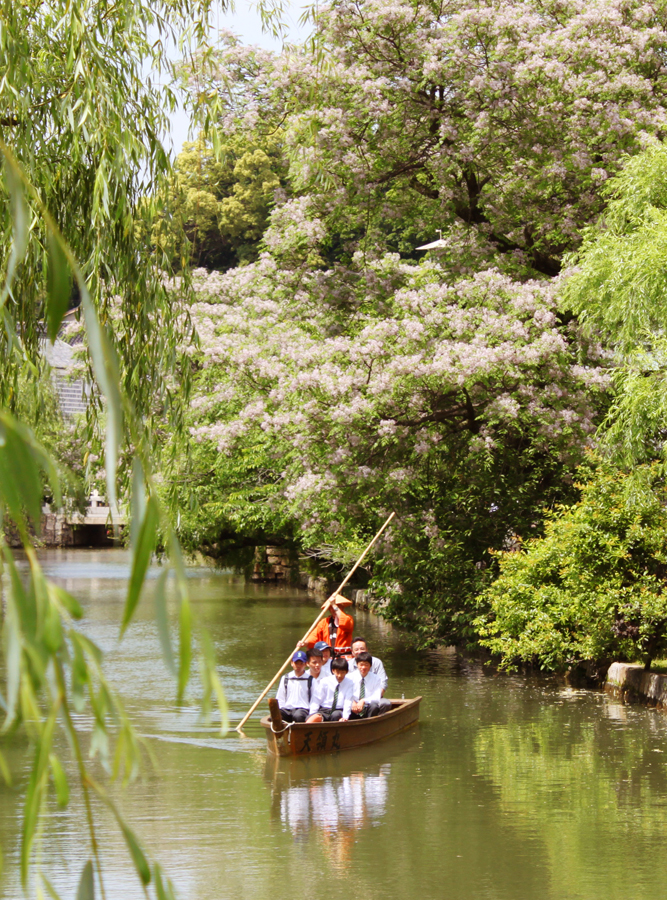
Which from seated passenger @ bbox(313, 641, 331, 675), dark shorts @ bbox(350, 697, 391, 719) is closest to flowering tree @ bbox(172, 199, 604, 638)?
seated passenger @ bbox(313, 641, 331, 675)

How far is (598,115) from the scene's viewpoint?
54.1 ft

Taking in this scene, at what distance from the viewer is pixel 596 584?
14625 millimetres

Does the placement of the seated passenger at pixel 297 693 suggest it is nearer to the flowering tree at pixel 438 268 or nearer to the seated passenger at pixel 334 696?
the seated passenger at pixel 334 696

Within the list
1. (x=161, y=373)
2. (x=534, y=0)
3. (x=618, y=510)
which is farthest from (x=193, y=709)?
(x=534, y=0)

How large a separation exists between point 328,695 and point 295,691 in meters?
0.41

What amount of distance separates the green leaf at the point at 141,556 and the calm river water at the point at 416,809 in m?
5.13

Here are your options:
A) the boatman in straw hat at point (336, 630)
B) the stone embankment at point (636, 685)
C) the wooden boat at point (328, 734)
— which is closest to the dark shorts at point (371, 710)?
the wooden boat at point (328, 734)

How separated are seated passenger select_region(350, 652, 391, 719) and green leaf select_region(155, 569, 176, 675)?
412 inches

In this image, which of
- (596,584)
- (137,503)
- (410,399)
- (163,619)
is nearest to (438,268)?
(410,399)

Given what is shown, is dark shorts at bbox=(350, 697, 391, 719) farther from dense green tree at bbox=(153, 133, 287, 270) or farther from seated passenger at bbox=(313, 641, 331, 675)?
dense green tree at bbox=(153, 133, 287, 270)

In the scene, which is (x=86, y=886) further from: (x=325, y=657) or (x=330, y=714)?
(x=325, y=657)

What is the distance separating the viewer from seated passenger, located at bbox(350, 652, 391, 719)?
12.5 m

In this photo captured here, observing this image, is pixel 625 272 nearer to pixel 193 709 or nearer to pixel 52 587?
pixel 193 709

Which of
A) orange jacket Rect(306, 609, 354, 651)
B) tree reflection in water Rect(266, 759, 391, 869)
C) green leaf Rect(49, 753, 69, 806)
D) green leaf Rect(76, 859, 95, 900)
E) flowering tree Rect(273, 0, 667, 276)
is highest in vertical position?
flowering tree Rect(273, 0, 667, 276)
